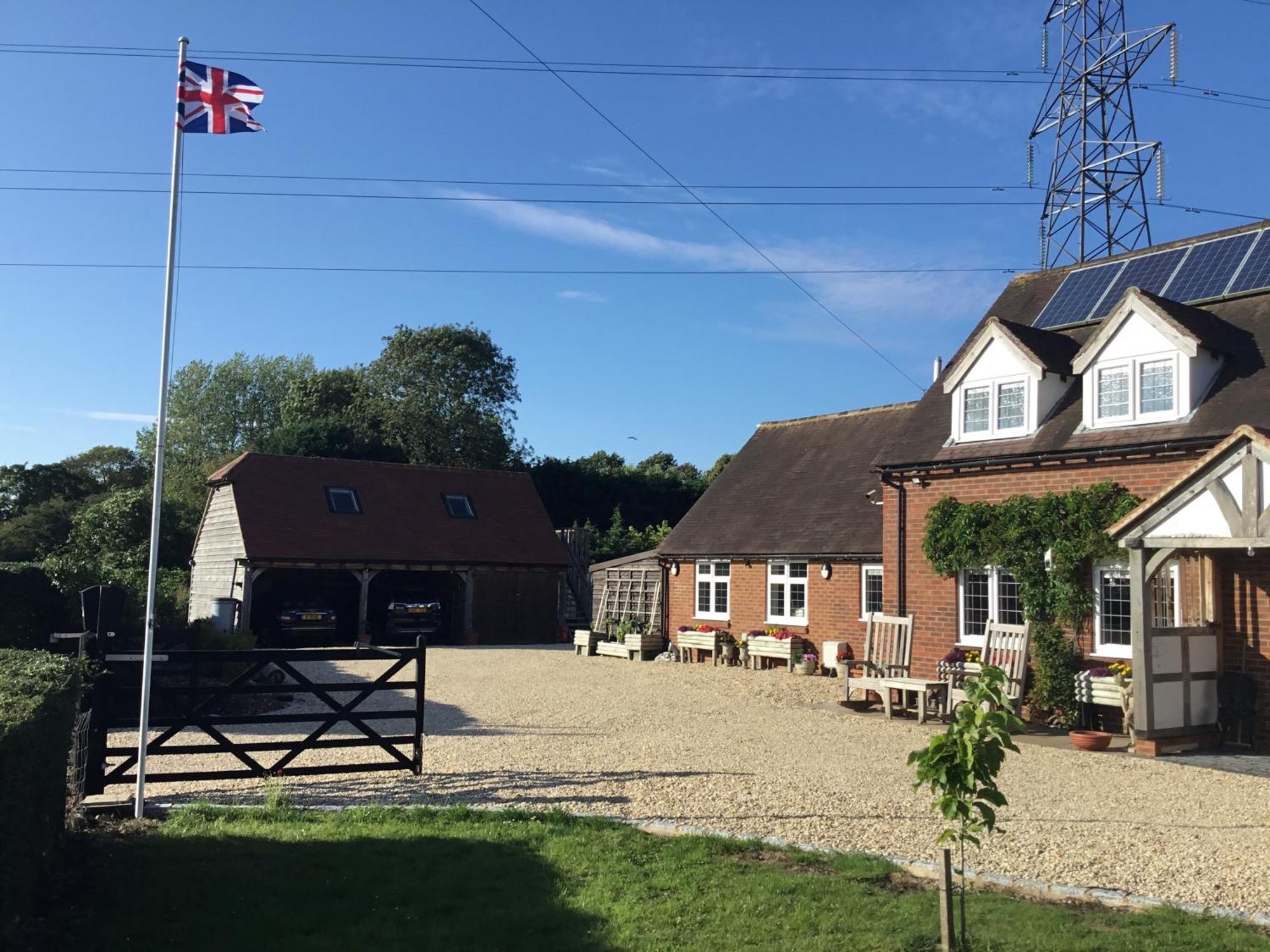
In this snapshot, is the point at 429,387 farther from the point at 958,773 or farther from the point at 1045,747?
the point at 958,773

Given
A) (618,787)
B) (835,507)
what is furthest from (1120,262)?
(618,787)

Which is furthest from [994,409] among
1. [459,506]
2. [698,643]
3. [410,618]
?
[459,506]

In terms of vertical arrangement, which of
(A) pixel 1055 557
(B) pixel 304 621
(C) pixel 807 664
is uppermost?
(A) pixel 1055 557

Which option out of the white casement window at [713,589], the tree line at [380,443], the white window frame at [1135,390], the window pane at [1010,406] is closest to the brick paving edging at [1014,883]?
the white window frame at [1135,390]

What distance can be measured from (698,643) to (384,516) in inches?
466

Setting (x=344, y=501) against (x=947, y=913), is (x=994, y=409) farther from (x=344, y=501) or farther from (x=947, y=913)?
(x=344, y=501)

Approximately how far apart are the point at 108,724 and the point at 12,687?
3.27m

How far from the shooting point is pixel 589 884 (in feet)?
22.1

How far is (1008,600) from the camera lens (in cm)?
1655

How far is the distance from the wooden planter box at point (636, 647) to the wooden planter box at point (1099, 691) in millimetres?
13874

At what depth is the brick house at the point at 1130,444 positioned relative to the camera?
1301 cm

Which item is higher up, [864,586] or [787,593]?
[864,586]

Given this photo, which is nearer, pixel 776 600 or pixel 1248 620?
pixel 1248 620

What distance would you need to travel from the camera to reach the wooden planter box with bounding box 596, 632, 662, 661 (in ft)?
88.4
